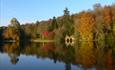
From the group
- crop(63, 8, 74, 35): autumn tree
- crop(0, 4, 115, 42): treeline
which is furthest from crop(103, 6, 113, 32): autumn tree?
crop(63, 8, 74, 35): autumn tree

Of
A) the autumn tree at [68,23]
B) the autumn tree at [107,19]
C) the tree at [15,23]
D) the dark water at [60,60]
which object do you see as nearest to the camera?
the dark water at [60,60]

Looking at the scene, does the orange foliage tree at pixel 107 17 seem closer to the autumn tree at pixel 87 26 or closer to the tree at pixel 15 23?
the autumn tree at pixel 87 26

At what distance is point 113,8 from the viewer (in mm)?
89312

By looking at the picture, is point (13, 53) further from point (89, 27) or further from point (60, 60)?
point (89, 27)

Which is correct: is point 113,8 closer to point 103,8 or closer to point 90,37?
point 103,8

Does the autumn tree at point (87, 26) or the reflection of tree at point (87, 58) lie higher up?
the autumn tree at point (87, 26)

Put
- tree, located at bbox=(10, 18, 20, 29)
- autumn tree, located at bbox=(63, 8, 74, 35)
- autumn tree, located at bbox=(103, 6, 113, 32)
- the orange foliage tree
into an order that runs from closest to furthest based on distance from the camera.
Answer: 1. autumn tree, located at bbox=(103, 6, 113, 32)
2. the orange foliage tree
3. autumn tree, located at bbox=(63, 8, 74, 35)
4. tree, located at bbox=(10, 18, 20, 29)

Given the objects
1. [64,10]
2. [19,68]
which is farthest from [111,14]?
[19,68]

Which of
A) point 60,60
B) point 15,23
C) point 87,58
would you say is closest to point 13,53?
point 60,60

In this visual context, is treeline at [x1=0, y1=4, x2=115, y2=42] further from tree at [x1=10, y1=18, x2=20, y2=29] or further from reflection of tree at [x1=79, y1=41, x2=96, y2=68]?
reflection of tree at [x1=79, y1=41, x2=96, y2=68]

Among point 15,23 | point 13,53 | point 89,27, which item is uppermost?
point 15,23

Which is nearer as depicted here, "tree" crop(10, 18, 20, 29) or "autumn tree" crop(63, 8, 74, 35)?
"autumn tree" crop(63, 8, 74, 35)

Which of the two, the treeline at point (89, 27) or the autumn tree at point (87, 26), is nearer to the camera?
the treeline at point (89, 27)

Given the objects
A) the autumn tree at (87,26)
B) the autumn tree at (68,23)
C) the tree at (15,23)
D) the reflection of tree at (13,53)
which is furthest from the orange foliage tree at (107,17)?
the reflection of tree at (13,53)
